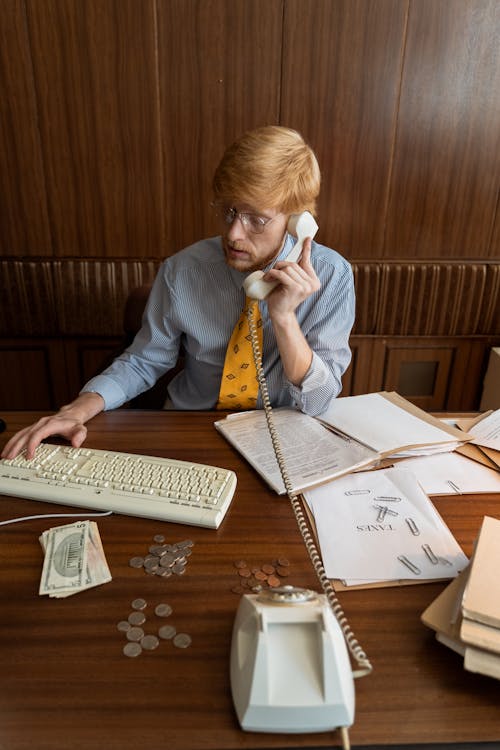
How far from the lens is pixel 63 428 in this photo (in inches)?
47.1

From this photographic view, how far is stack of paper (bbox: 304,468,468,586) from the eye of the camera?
82 centimetres

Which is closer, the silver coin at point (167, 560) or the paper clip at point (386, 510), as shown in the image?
the silver coin at point (167, 560)

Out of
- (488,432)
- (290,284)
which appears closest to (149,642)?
(290,284)

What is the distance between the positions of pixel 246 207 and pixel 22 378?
1.96 meters

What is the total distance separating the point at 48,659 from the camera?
2.22ft

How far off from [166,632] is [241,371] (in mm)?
792

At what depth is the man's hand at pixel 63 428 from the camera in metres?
1.11

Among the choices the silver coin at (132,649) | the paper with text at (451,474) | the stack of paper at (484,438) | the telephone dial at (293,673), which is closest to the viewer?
the telephone dial at (293,673)

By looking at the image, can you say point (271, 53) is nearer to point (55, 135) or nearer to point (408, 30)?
point (408, 30)

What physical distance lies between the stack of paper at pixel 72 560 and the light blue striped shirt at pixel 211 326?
51 centimetres

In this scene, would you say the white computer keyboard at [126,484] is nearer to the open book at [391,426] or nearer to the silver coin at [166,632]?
the silver coin at [166,632]

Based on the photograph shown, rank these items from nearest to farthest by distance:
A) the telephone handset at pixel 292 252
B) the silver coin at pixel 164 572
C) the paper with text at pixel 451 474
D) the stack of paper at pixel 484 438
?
the silver coin at pixel 164 572, the paper with text at pixel 451 474, the stack of paper at pixel 484 438, the telephone handset at pixel 292 252

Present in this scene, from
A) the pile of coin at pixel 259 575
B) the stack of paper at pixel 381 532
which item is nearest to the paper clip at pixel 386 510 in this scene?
the stack of paper at pixel 381 532

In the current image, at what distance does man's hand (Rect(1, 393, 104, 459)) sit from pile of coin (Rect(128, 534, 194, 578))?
1.25 ft
